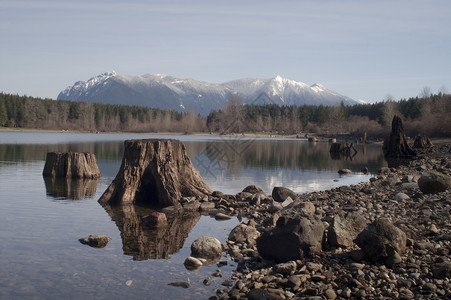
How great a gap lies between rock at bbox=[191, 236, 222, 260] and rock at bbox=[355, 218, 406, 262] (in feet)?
13.3

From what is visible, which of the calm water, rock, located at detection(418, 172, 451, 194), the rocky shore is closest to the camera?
the rocky shore

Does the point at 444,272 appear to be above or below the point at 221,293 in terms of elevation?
above

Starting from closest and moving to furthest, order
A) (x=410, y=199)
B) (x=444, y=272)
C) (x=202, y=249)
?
(x=444, y=272) < (x=202, y=249) < (x=410, y=199)

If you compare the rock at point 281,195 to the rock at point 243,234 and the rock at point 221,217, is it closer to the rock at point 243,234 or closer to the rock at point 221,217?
the rock at point 221,217

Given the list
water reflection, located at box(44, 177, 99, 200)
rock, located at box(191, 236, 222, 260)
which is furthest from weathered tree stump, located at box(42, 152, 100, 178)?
rock, located at box(191, 236, 222, 260)

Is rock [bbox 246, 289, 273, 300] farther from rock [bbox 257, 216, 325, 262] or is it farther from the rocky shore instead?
rock [bbox 257, 216, 325, 262]

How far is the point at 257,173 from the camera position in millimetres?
39438

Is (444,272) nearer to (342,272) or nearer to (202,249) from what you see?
(342,272)

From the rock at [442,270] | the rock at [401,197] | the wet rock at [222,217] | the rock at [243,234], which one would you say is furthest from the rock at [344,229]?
the rock at [401,197]

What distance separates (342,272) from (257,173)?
29035 millimetres

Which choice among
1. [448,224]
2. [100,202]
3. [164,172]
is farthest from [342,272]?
[100,202]

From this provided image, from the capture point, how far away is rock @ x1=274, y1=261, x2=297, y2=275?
10711 millimetres

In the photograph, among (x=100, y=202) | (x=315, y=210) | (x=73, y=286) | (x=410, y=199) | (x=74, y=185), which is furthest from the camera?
(x=74, y=185)

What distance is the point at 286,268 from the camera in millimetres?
10750
